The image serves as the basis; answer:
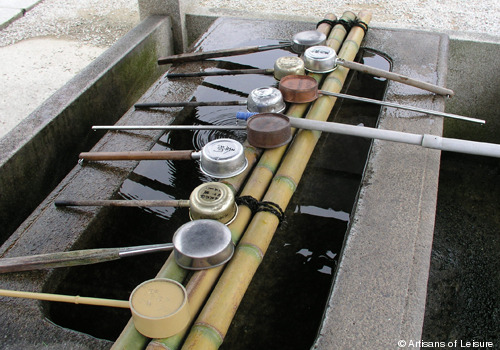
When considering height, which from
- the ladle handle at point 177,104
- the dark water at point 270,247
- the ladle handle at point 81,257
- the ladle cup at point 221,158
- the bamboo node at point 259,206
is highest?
the ladle cup at point 221,158

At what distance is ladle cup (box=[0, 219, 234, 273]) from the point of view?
2.03 m

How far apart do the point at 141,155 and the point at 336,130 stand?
4.53 ft

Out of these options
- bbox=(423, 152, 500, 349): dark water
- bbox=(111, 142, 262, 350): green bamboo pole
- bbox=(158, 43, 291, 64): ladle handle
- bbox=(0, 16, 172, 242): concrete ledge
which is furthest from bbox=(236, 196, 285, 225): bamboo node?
bbox=(158, 43, 291, 64): ladle handle

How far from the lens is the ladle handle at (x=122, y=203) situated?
7.89 ft

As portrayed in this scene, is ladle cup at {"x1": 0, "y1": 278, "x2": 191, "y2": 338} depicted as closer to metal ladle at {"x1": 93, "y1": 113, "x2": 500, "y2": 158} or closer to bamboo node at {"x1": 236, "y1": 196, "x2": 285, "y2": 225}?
bamboo node at {"x1": 236, "y1": 196, "x2": 285, "y2": 225}

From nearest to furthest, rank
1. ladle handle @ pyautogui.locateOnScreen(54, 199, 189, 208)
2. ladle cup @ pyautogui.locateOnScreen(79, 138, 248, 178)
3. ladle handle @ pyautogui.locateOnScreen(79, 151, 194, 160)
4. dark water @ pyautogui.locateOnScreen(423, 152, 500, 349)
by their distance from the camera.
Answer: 1. ladle handle @ pyautogui.locateOnScreen(54, 199, 189, 208)
2. ladle cup @ pyautogui.locateOnScreen(79, 138, 248, 178)
3. ladle handle @ pyautogui.locateOnScreen(79, 151, 194, 160)
4. dark water @ pyautogui.locateOnScreen(423, 152, 500, 349)

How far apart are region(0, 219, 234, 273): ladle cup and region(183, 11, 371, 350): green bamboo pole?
0.10m

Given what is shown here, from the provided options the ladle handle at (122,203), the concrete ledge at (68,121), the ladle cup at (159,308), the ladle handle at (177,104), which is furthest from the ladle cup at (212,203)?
the concrete ledge at (68,121)

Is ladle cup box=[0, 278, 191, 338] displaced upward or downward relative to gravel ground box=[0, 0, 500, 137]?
upward

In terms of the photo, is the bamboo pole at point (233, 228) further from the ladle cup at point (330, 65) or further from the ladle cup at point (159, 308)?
the ladle cup at point (330, 65)

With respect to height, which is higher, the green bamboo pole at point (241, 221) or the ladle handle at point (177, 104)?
the green bamboo pole at point (241, 221)

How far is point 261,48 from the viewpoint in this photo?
4527 millimetres

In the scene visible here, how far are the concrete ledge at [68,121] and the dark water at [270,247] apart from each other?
95 cm

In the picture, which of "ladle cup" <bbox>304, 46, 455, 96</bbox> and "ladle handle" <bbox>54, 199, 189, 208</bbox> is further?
"ladle cup" <bbox>304, 46, 455, 96</bbox>
